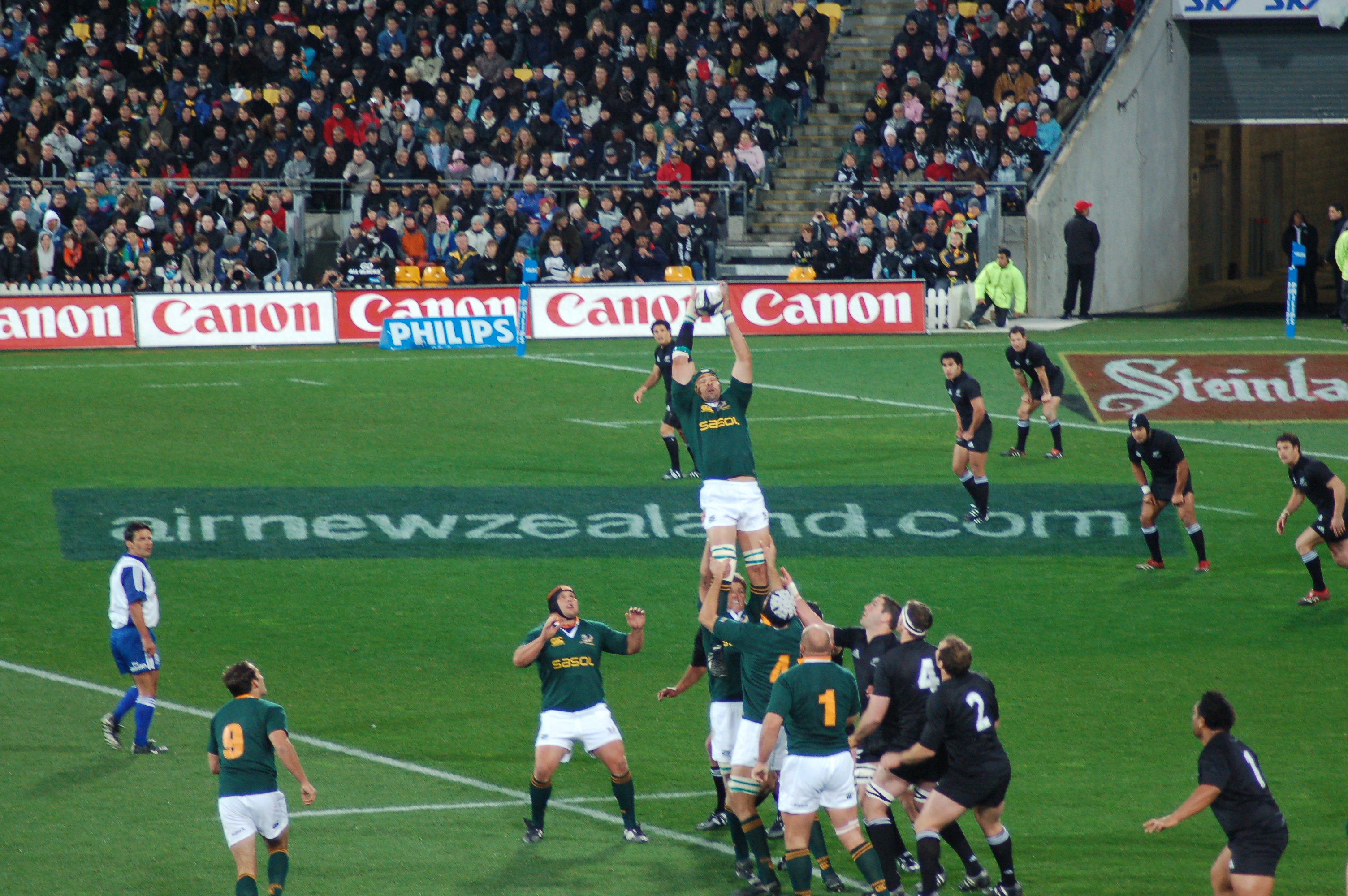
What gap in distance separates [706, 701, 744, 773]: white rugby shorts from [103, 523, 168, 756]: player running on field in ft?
15.4

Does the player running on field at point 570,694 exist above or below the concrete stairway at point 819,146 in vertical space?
below

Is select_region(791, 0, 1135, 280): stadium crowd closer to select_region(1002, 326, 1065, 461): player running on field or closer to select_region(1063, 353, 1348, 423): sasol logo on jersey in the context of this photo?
select_region(1063, 353, 1348, 423): sasol logo on jersey

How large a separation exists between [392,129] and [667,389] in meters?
17.5

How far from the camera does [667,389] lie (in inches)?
818

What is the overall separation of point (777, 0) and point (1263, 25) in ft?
37.0

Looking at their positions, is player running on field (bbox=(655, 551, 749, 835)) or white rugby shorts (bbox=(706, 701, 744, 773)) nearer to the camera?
player running on field (bbox=(655, 551, 749, 835))

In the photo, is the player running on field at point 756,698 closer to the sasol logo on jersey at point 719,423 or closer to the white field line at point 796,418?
the sasol logo on jersey at point 719,423

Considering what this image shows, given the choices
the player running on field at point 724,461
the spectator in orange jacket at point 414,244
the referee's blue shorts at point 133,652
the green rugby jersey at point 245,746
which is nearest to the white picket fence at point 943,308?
the spectator in orange jacket at point 414,244

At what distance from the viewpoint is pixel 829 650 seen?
939 centimetres

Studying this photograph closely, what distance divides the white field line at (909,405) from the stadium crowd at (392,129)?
4.04m

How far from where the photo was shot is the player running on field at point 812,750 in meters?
9.23

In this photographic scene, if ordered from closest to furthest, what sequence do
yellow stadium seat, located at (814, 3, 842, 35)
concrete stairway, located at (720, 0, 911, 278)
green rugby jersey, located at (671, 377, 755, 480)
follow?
1. green rugby jersey, located at (671, 377, 755, 480)
2. concrete stairway, located at (720, 0, 911, 278)
3. yellow stadium seat, located at (814, 3, 842, 35)

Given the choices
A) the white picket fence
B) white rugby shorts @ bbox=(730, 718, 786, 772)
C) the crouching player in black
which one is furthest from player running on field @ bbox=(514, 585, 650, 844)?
the white picket fence

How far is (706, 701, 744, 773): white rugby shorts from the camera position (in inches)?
415
